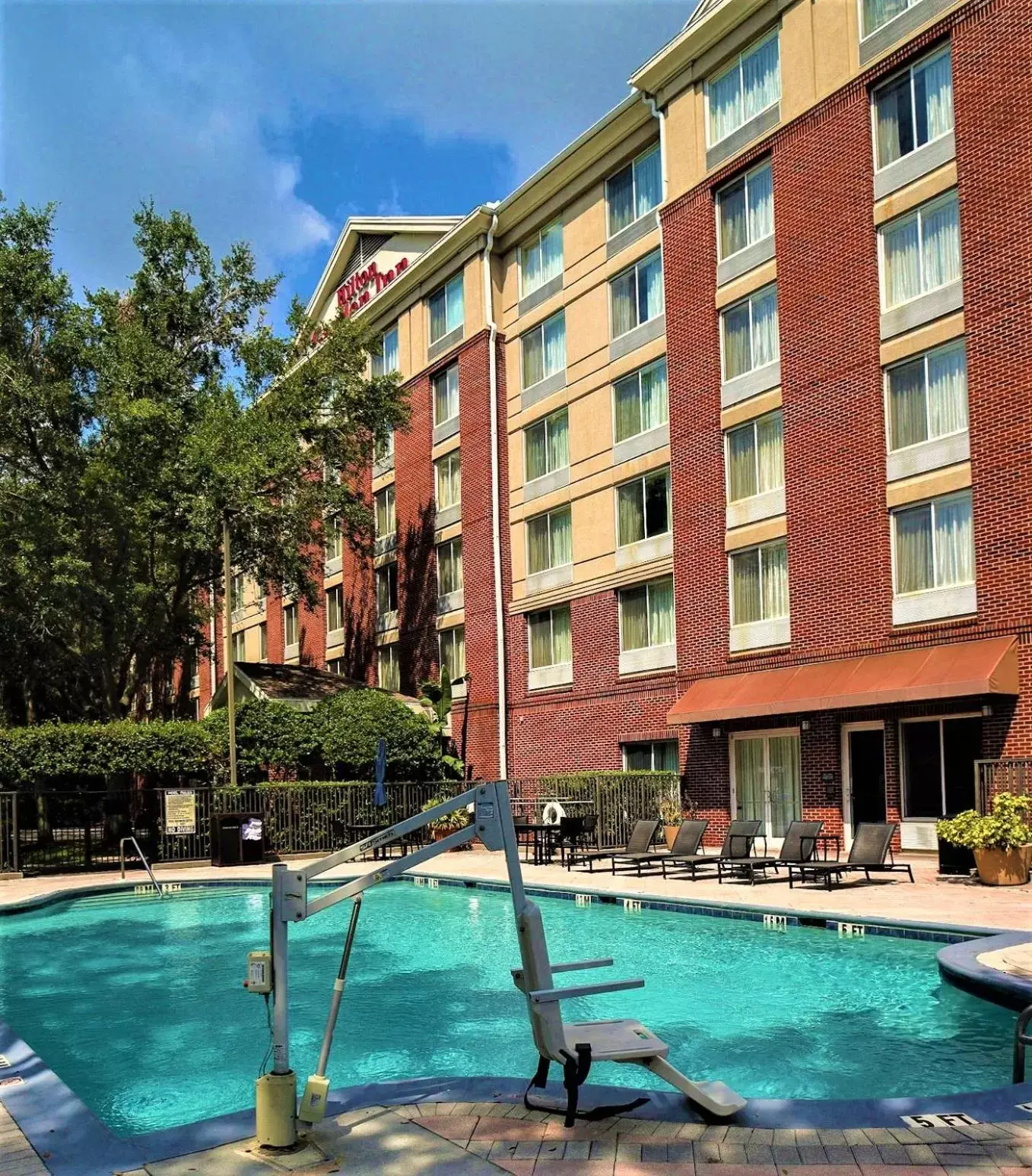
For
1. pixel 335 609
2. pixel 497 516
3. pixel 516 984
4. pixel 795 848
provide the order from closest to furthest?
pixel 516 984 → pixel 795 848 → pixel 497 516 → pixel 335 609

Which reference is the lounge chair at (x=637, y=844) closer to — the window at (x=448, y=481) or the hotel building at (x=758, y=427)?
the hotel building at (x=758, y=427)

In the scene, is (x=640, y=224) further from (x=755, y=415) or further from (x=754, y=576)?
(x=754, y=576)

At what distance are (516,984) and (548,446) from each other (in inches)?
1076

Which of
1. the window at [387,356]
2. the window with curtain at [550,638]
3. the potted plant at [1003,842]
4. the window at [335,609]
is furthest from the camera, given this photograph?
the window at [335,609]

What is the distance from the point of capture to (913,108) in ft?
72.0

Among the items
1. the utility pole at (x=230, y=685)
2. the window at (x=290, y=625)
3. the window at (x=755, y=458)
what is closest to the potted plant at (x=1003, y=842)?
the window at (x=755, y=458)

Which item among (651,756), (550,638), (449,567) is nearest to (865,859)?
(651,756)

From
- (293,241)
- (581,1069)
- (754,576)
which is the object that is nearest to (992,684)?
(754,576)

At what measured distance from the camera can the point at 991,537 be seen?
64.4ft

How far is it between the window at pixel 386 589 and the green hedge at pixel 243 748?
7.87 m

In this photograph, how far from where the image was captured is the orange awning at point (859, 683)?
19.0 meters

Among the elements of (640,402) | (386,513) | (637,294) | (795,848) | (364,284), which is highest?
(364,284)

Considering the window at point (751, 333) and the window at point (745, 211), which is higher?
the window at point (745, 211)

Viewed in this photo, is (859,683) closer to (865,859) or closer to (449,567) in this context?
(865,859)
